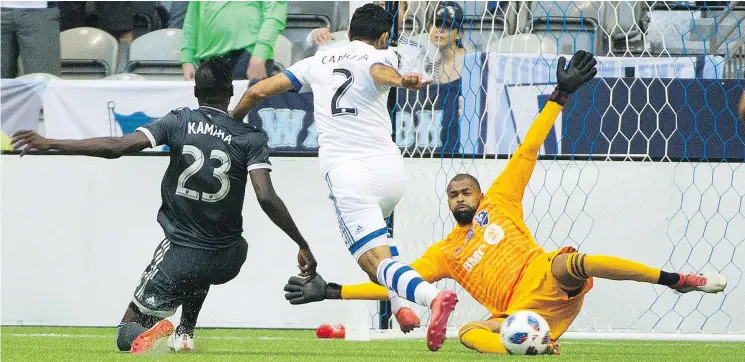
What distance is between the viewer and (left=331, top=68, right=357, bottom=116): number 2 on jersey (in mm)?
6312

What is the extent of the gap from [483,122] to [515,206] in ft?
5.72

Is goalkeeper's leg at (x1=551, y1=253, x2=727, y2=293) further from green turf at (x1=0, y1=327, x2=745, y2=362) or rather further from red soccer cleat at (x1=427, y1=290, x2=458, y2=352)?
red soccer cleat at (x1=427, y1=290, x2=458, y2=352)

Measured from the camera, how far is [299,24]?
35.7 ft

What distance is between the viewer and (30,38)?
10.3 m

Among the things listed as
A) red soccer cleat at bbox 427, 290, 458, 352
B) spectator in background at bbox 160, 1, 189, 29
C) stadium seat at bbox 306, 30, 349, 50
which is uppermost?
spectator in background at bbox 160, 1, 189, 29

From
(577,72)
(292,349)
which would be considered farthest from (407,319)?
(577,72)

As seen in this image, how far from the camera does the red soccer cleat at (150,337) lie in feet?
18.7

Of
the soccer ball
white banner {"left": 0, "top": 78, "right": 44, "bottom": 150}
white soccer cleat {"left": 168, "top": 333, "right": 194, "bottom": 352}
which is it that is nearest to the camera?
the soccer ball

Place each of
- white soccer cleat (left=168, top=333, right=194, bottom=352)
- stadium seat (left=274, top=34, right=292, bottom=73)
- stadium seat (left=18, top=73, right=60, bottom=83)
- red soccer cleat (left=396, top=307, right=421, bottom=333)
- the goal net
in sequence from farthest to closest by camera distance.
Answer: stadium seat (left=274, top=34, right=292, bottom=73)
stadium seat (left=18, top=73, right=60, bottom=83)
the goal net
white soccer cleat (left=168, top=333, right=194, bottom=352)
red soccer cleat (left=396, top=307, right=421, bottom=333)

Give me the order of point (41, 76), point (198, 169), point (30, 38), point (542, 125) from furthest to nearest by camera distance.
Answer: point (30, 38) → point (41, 76) → point (542, 125) → point (198, 169)

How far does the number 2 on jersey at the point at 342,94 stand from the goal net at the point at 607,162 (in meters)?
1.89

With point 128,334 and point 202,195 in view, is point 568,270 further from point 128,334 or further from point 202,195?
point 128,334

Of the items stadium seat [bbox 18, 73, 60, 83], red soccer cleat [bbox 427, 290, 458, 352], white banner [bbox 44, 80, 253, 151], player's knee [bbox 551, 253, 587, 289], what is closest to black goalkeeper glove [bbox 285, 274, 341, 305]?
player's knee [bbox 551, 253, 587, 289]

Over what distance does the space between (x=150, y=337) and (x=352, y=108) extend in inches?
62.3
